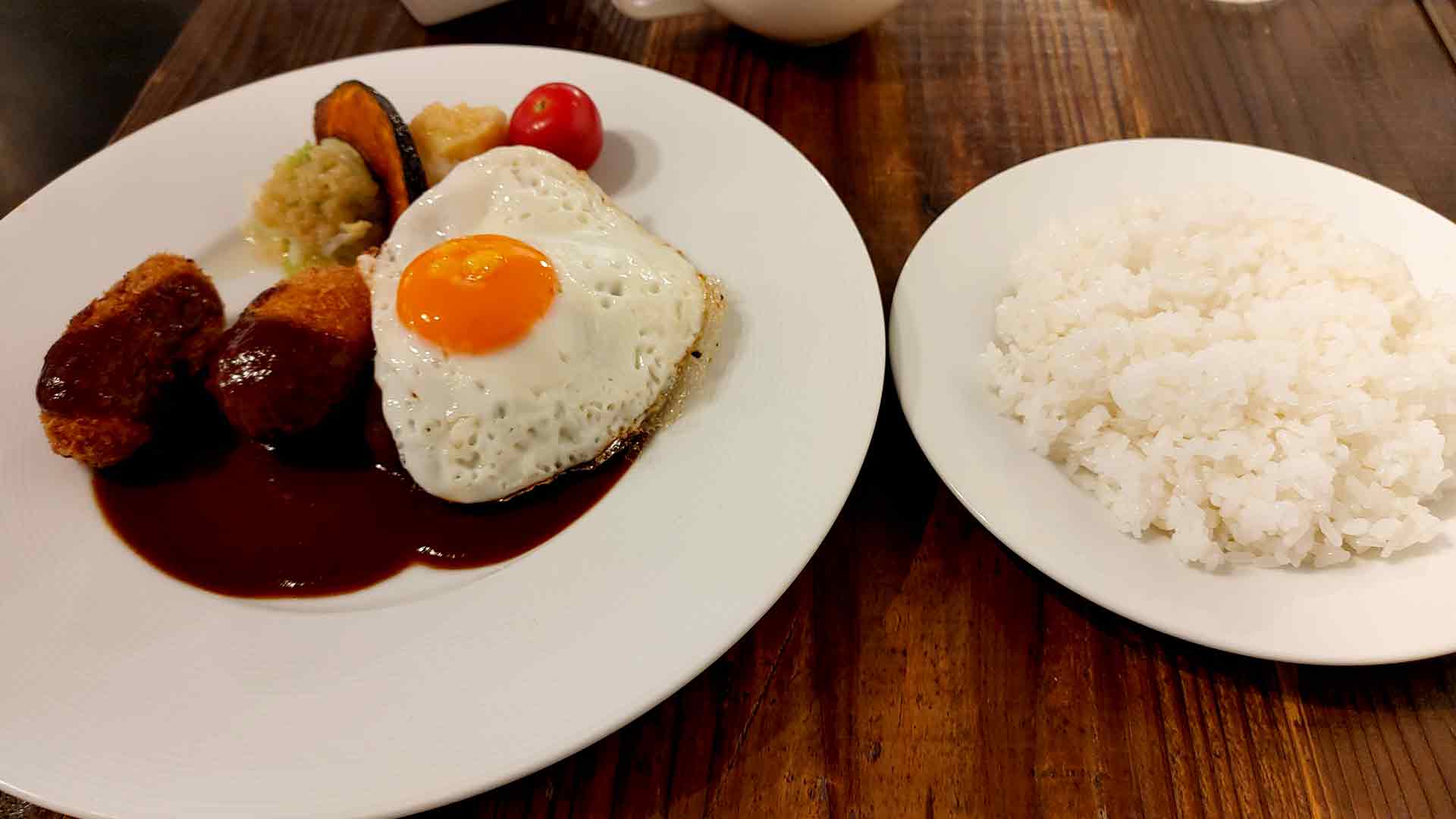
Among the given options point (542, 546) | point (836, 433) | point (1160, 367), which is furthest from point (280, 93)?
point (1160, 367)

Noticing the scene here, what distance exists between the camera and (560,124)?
2.44 metres

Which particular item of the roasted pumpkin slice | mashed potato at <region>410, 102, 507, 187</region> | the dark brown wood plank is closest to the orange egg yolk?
the roasted pumpkin slice

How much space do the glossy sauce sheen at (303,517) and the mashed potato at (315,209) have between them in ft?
2.18

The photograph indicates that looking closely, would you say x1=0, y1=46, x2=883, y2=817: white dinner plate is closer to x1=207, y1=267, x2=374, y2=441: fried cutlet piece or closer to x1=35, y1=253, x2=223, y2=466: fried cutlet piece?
x1=35, y1=253, x2=223, y2=466: fried cutlet piece

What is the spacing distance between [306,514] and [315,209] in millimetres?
975

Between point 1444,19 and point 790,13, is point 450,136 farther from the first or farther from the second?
point 1444,19

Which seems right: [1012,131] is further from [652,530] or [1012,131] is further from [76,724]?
[76,724]

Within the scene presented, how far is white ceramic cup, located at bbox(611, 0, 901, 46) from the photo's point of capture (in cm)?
286

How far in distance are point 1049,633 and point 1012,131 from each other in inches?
72.0

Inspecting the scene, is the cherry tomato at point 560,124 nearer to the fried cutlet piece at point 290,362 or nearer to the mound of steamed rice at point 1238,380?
the fried cutlet piece at point 290,362

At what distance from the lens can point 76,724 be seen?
150 centimetres

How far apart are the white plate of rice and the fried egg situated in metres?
0.61

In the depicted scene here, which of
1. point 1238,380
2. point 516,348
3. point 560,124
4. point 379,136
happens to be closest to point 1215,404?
point 1238,380

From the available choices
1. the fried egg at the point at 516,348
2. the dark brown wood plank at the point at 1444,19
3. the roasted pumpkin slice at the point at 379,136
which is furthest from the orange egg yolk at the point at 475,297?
the dark brown wood plank at the point at 1444,19
